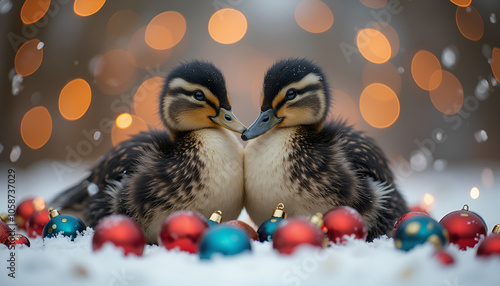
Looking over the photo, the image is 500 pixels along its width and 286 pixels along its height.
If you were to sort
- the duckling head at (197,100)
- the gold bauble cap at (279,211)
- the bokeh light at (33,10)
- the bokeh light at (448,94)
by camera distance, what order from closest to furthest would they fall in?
the gold bauble cap at (279,211) < the duckling head at (197,100) < the bokeh light at (33,10) < the bokeh light at (448,94)

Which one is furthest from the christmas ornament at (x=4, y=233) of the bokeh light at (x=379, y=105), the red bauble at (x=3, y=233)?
the bokeh light at (x=379, y=105)

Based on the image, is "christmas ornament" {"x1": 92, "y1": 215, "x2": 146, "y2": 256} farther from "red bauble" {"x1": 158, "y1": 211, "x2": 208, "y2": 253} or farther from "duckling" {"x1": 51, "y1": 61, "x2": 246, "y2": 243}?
"duckling" {"x1": 51, "y1": 61, "x2": 246, "y2": 243}

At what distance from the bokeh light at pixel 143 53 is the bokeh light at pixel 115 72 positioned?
0.02 m

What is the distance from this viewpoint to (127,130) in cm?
159

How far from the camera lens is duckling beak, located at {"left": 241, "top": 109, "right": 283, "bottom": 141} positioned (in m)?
1.00

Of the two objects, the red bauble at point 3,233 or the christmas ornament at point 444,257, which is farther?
the red bauble at point 3,233

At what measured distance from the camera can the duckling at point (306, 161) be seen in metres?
0.98

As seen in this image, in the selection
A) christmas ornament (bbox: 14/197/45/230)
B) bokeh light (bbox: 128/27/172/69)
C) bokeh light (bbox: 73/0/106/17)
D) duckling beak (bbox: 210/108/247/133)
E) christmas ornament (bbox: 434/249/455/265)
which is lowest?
christmas ornament (bbox: 14/197/45/230)

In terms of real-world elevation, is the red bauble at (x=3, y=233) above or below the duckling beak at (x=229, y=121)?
below

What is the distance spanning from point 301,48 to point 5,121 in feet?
3.09

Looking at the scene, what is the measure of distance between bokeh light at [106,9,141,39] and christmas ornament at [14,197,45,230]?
1.95 ft

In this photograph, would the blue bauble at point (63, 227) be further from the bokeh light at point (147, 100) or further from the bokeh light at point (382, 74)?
the bokeh light at point (382, 74)

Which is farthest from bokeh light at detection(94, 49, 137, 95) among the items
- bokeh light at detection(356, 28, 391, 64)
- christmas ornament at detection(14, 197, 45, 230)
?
bokeh light at detection(356, 28, 391, 64)

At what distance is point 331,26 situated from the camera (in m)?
1.47
